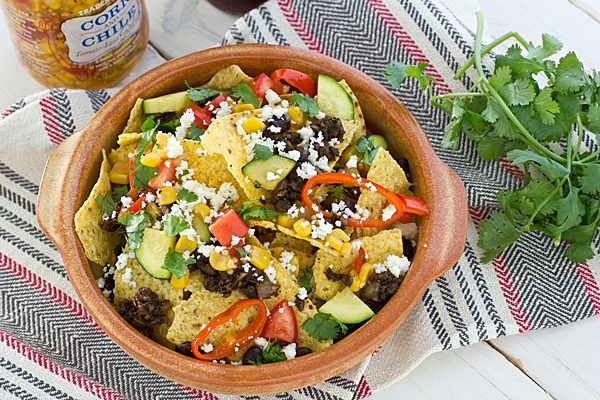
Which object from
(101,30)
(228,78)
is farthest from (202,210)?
(101,30)

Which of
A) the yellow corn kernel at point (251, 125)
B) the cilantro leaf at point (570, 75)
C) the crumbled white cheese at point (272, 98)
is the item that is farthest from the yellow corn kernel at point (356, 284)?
the cilantro leaf at point (570, 75)

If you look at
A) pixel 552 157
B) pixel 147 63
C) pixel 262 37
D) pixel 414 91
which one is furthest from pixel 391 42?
pixel 147 63

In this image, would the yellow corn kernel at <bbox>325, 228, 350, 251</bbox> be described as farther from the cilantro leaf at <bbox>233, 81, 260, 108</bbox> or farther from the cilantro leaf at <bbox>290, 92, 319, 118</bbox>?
the cilantro leaf at <bbox>233, 81, 260, 108</bbox>

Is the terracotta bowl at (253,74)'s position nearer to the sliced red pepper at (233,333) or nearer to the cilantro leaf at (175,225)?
the sliced red pepper at (233,333)

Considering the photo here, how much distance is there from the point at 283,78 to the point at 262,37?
2.13 feet

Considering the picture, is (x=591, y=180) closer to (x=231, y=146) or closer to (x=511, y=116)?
(x=511, y=116)

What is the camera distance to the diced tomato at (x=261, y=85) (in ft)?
10.4

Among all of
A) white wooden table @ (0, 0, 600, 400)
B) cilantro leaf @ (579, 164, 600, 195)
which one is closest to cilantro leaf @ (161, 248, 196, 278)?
white wooden table @ (0, 0, 600, 400)

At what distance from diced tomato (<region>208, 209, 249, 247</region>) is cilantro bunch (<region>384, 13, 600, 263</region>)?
1055mm

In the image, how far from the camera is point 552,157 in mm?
3363

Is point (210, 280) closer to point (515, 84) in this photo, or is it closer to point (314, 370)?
point (314, 370)

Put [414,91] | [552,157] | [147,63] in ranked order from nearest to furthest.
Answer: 1. [552,157]
2. [414,91]
3. [147,63]

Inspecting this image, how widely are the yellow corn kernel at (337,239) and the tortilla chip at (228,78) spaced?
32.0 inches

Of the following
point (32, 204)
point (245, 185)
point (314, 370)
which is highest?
point (245, 185)
